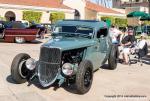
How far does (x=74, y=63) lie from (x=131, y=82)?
6.58ft

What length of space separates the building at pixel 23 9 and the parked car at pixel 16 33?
22195 mm

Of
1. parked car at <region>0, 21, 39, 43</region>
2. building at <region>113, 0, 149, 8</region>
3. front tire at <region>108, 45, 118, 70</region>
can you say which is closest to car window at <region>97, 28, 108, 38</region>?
front tire at <region>108, 45, 118, 70</region>

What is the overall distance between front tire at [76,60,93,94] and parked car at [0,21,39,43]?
13.5 metres

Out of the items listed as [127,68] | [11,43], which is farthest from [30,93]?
[11,43]

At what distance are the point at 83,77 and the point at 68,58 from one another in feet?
3.20

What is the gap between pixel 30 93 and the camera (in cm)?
827

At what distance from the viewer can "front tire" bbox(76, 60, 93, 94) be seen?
318 inches

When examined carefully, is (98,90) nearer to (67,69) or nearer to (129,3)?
(67,69)

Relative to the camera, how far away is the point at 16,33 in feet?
72.1

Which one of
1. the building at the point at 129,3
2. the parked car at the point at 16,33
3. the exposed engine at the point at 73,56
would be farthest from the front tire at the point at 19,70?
the building at the point at 129,3

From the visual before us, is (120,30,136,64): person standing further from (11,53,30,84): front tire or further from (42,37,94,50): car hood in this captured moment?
(11,53,30,84): front tire

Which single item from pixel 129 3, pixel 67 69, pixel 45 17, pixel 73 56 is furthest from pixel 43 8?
pixel 129 3

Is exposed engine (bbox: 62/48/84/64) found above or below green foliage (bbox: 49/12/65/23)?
below

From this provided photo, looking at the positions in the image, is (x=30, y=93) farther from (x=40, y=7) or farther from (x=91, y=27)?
(x=40, y=7)
